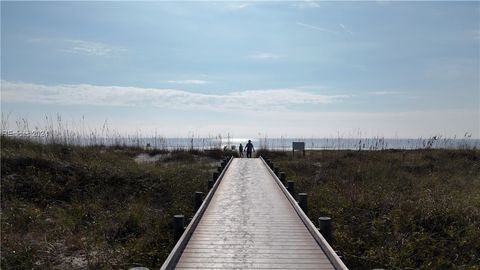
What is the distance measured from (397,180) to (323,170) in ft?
14.3

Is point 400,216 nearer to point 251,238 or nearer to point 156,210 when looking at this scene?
point 251,238

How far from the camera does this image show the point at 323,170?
19.8 meters

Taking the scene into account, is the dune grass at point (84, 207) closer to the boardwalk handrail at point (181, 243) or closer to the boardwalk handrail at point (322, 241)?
the boardwalk handrail at point (181, 243)

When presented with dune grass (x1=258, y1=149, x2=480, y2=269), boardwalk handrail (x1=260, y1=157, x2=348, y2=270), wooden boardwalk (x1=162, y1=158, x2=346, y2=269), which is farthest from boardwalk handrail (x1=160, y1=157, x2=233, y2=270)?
dune grass (x1=258, y1=149, x2=480, y2=269)

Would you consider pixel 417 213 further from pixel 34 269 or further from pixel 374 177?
pixel 34 269

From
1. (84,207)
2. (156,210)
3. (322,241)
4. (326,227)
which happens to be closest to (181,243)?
(322,241)

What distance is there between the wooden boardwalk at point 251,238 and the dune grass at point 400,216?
4.32ft

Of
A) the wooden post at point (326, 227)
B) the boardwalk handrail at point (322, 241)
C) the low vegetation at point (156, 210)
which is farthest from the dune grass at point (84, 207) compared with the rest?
the wooden post at point (326, 227)

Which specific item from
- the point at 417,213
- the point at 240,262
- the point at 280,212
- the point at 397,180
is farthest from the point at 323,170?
the point at 240,262

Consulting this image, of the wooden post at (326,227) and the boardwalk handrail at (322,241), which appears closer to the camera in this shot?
the boardwalk handrail at (322,241)

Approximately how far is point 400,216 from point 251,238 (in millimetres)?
4900

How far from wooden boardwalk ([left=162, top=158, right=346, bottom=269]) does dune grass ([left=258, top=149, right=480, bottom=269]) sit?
132cm

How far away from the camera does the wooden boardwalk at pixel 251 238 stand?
6.07m

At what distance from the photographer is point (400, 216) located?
1030 centimetres
